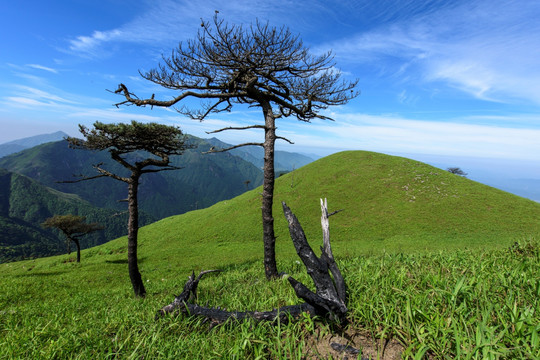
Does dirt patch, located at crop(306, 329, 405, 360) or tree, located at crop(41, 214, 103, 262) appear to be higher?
dirt patch, located at crop(306, 329, 405, 360)

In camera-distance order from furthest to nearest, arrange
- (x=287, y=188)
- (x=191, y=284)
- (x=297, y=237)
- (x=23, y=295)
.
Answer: (x=287, y=188) < (x=23, y=295) < (x=191, y=284) < (x=297, y=237)

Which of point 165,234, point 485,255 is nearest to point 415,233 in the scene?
point 485,255

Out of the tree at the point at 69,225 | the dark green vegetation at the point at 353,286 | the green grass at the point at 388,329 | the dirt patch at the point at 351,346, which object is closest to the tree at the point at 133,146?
the dark green vegetation at the point at 353,286

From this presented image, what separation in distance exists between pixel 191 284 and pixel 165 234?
146 feet

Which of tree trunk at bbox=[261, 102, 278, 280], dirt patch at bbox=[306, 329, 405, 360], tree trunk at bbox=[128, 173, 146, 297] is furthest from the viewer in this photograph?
tree trunk at bbox=[128, 173, 146, 297]

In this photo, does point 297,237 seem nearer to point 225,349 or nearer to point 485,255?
point 225,349

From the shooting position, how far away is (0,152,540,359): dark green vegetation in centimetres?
251

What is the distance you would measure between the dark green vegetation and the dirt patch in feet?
0.11

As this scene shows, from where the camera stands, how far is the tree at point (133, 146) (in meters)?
12.1

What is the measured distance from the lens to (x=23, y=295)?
1221cm

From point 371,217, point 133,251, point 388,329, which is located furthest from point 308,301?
point 371,217

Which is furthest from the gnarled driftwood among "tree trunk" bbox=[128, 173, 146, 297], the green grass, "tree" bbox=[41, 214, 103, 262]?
"tree" bbox=[41, 214, 103, 262]

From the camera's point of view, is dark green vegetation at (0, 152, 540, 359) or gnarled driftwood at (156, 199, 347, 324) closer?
dark green vegetation at (0, 152, 540, 359)

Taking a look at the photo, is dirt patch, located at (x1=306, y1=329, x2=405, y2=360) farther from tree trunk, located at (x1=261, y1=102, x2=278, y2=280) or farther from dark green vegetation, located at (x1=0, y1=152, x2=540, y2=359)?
tree trunk, located at (x1=261, y1=102, x2=278, y2=280)
